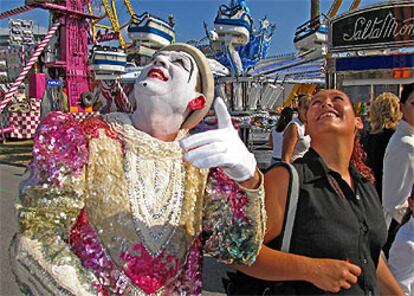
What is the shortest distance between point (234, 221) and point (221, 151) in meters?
0.25

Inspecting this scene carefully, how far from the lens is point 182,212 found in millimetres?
1298

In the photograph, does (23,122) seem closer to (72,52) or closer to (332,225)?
(72,52)

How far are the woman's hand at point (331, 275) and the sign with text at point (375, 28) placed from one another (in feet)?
20.1

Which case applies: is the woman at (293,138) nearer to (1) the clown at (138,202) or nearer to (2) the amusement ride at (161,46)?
(1) the clown at (138,202)

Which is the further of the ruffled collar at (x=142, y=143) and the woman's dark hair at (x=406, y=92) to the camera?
the woman's dark hair at (x=406, y=92)

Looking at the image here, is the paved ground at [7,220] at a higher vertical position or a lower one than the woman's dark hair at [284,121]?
lower

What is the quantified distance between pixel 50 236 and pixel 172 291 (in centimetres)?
40

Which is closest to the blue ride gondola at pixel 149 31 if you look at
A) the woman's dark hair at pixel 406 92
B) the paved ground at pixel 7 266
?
the paved ground at pixel 7 266

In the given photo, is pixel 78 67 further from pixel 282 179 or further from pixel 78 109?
pixel 282 179

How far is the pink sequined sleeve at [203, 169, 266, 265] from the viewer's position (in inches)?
49.0

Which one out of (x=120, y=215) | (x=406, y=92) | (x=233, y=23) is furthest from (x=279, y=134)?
(x=233, y=23)

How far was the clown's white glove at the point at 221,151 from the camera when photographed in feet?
3.64

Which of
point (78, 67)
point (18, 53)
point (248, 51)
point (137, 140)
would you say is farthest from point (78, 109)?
point (137, 140)

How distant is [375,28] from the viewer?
22.0 feet
